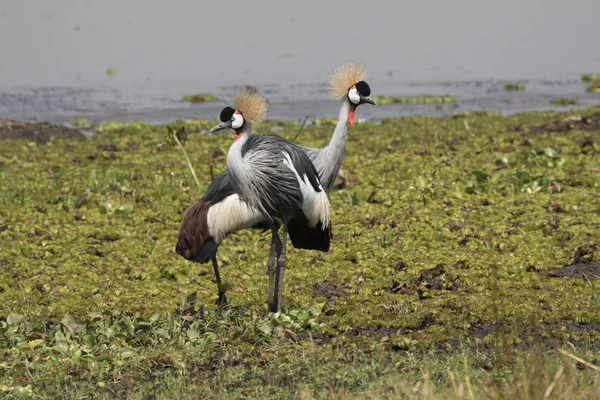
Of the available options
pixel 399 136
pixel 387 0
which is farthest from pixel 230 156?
pixel 387 0

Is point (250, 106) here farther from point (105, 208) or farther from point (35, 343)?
point (105, 208)

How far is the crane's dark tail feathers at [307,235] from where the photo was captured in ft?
21.8

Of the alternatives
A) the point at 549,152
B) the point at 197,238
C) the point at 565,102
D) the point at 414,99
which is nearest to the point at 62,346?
the point at 197,238

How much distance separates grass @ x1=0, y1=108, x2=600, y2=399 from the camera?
5.32 metres

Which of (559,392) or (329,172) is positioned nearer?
(559,392)

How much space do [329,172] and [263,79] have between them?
1560cm

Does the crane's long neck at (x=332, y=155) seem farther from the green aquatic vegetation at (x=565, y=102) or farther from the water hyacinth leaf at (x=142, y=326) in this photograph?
the green aquatic vegetation at (x=565, y=102)

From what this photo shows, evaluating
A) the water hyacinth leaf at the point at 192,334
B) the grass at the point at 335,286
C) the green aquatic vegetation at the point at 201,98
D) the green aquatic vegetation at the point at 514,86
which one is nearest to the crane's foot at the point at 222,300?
the grass at the point at 335,286

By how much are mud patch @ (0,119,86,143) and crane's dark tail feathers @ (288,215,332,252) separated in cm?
751

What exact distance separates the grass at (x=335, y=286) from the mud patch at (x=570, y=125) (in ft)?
3.31

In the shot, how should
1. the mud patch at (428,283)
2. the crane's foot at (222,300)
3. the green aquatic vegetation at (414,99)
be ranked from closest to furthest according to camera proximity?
the crane's foot at (222,300) → the mud patch at (428,283) → the green aquatic vegetation at (414,99)

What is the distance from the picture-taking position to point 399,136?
1289 centimetres

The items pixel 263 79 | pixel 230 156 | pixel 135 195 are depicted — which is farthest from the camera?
pixel 263 79

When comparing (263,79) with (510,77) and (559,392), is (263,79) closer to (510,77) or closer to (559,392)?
(510,77)
